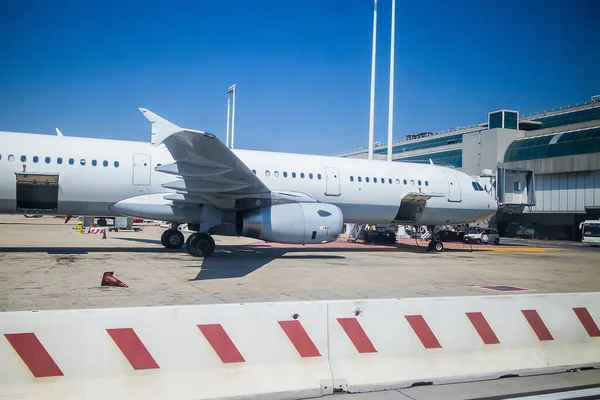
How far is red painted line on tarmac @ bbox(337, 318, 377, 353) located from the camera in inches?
190

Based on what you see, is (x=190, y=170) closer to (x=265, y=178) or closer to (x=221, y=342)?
(x=265, y=178)

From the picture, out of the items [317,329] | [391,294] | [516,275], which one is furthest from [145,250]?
[317,329]

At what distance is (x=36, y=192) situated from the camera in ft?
46.6

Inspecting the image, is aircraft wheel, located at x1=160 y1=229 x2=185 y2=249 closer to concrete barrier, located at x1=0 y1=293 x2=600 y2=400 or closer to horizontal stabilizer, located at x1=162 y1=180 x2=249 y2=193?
horizontal stabilizer, located at x1=162 y1=180 x2=249 y2=193

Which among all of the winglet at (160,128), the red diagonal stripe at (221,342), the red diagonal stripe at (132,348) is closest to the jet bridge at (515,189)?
the winglet at (160,128)

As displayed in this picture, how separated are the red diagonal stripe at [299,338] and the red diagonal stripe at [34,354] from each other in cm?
191

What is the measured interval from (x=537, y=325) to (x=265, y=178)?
11.8 metres

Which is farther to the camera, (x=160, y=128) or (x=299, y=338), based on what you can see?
(x=160, y=128)

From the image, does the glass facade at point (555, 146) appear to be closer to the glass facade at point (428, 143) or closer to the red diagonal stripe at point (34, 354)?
the glass facade at point (428, 143)

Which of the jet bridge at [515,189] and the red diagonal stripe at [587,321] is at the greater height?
the jet bridge at [515,189]

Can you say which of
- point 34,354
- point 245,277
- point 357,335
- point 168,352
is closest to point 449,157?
point 245,277

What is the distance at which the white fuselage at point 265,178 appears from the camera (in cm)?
1430

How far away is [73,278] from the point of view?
1022cm

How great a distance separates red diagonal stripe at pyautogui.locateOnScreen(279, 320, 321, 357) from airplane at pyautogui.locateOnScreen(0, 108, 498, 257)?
818 cm
